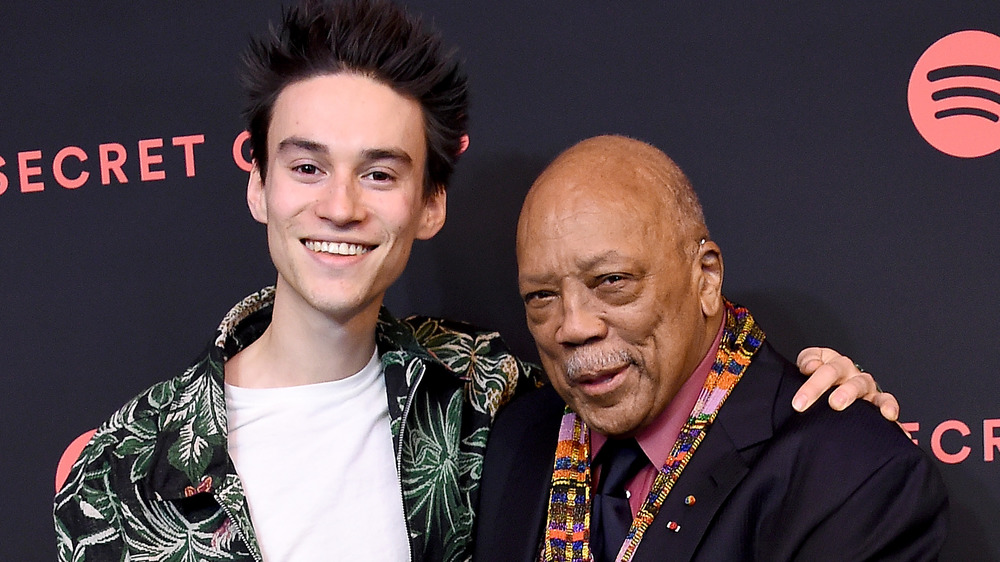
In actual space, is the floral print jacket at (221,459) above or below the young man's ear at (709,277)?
below

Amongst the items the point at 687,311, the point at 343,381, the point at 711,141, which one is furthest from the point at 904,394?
the point at 343,381

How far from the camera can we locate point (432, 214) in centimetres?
220

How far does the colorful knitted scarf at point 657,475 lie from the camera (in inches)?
69.9

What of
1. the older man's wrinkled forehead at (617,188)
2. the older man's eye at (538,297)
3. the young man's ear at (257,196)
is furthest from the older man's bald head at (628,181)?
the young man's ear at (257,196)

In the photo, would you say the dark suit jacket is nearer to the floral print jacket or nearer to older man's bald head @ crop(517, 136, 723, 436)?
older man's bald head @ crop(517, 136, 723, 436)

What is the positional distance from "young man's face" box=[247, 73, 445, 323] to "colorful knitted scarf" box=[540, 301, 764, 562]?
483 mm

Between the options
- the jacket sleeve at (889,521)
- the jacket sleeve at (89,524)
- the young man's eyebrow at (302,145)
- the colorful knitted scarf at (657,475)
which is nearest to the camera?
the jacket sleeve at (889,521)

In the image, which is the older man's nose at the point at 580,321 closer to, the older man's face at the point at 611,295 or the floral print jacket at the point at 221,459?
the older man's face at the point at 611,295

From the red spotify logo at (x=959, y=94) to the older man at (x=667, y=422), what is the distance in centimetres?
83

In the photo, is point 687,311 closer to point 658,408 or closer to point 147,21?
point 658,408

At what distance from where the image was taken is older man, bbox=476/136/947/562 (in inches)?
65.6

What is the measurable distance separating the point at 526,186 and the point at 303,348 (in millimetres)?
740

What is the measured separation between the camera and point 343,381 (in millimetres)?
2096

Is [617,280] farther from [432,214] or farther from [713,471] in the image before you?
[432,214]
